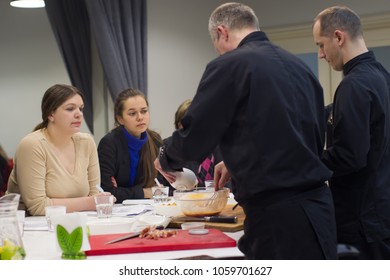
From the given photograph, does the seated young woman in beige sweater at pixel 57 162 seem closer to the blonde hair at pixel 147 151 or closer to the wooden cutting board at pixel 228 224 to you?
the blonde hair at pixel 147 151

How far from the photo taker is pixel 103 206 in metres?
2.36

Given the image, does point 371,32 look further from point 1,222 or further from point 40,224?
point 1,222

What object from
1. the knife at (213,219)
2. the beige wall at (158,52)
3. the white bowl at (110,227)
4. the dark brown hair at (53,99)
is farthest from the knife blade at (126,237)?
the beige wall at (158,52)

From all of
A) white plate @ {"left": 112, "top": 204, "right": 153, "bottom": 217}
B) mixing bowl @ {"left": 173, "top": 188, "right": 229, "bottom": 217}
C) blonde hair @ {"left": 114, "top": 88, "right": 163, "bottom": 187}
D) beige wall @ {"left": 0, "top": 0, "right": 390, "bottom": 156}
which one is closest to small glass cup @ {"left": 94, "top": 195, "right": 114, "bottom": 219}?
white plate @ {"left": 112, "top": 204, "right": 153, "bottom": 217}

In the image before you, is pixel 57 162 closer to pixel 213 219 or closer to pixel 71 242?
pixel 213 219

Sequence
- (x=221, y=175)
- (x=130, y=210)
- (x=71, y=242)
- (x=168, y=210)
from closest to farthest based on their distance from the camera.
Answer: (x=71, y=242), (x=221, y=175), (x=168, y=210), (x=130, y=210)

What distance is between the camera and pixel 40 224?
224 centimetres

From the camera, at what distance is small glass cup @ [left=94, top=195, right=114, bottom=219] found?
7.73 feet

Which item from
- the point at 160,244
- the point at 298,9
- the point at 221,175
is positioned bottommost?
the point at 160,244

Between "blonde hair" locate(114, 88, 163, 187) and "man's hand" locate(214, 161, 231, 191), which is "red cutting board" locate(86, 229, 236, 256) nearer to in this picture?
"man's hand" locate(214, 161, 231, 191)

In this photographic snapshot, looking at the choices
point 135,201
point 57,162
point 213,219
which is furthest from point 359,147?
point 57,162

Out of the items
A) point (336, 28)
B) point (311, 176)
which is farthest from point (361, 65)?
point (311, 176)

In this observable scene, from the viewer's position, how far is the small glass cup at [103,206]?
7.73 feet

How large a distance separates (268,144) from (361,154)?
48cm
